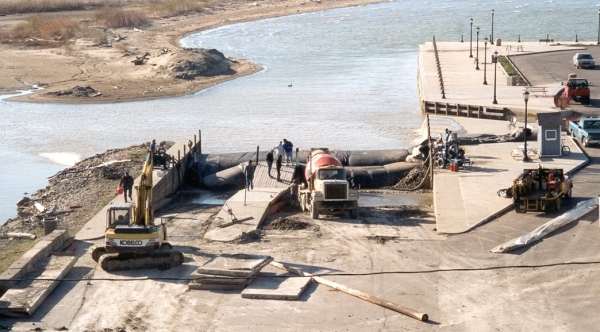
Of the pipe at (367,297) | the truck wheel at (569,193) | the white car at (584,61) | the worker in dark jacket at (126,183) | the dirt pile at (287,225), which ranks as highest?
the white car at (584,61)

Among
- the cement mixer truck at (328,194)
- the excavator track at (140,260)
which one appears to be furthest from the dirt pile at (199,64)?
the excavator track at (140,260)

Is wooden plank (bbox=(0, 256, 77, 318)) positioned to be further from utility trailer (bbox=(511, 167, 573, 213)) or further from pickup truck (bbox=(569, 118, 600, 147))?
pickup truck (bbox=(569, 118, 600, 147))

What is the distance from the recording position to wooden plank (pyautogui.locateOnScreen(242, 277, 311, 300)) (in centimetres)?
2669

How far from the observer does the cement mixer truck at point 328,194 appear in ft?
115

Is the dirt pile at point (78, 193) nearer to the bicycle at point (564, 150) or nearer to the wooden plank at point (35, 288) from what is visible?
the wooden plank at point (35, 288)

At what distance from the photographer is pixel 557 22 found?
126 metres

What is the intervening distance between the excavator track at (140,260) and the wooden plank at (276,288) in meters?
2.85

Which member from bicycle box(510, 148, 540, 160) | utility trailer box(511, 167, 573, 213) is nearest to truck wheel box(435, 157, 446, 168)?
bicycle box(510, 148, 540, 160)

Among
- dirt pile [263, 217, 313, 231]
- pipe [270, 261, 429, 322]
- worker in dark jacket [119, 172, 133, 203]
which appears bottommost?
pipe [270, 261, 429, 322]

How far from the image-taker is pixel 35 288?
89.8ft

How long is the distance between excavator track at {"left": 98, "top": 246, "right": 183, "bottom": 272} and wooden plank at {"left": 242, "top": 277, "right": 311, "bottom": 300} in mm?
2851

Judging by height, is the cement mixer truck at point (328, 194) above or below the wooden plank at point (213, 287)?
above

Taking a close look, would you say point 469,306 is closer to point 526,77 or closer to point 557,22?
point 526,77

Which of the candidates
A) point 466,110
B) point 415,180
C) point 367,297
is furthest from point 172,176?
point 466,110
